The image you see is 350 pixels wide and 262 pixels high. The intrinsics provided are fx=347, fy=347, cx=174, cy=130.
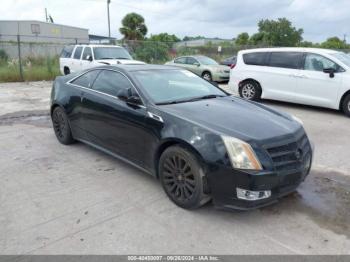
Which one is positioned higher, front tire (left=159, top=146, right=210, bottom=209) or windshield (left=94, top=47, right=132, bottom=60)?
windshield (left=94, top=47, right=132, bottom=60)

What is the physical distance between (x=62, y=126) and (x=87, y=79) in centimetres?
105

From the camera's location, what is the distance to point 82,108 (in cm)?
523

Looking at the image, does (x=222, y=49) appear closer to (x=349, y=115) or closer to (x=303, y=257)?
(x=349, y=115)

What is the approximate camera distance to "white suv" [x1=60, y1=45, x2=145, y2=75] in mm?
13051

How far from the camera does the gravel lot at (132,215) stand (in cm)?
313

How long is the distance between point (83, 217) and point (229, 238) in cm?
150

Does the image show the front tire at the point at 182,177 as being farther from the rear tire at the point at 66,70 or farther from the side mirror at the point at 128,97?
the rear tire at the point at 66,70

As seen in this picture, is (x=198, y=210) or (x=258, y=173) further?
(x=198, y=210)

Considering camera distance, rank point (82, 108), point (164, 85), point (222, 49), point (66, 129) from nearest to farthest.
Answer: point (164, 85)
point (82, 108)
point (66, 129)
point (222, 49)

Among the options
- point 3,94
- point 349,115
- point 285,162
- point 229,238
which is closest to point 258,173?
point 285,162

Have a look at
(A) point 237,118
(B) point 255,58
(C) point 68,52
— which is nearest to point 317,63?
(B) point 255,58

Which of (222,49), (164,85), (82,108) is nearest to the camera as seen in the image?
(164,85)

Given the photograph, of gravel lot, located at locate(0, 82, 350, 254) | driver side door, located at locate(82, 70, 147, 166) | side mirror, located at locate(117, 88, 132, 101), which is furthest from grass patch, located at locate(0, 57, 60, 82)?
side mirror, located at locate(117, 88, 132, 101)

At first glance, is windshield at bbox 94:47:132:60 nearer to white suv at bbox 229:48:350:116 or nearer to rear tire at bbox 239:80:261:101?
white suv at bbox 229:48:350:116
